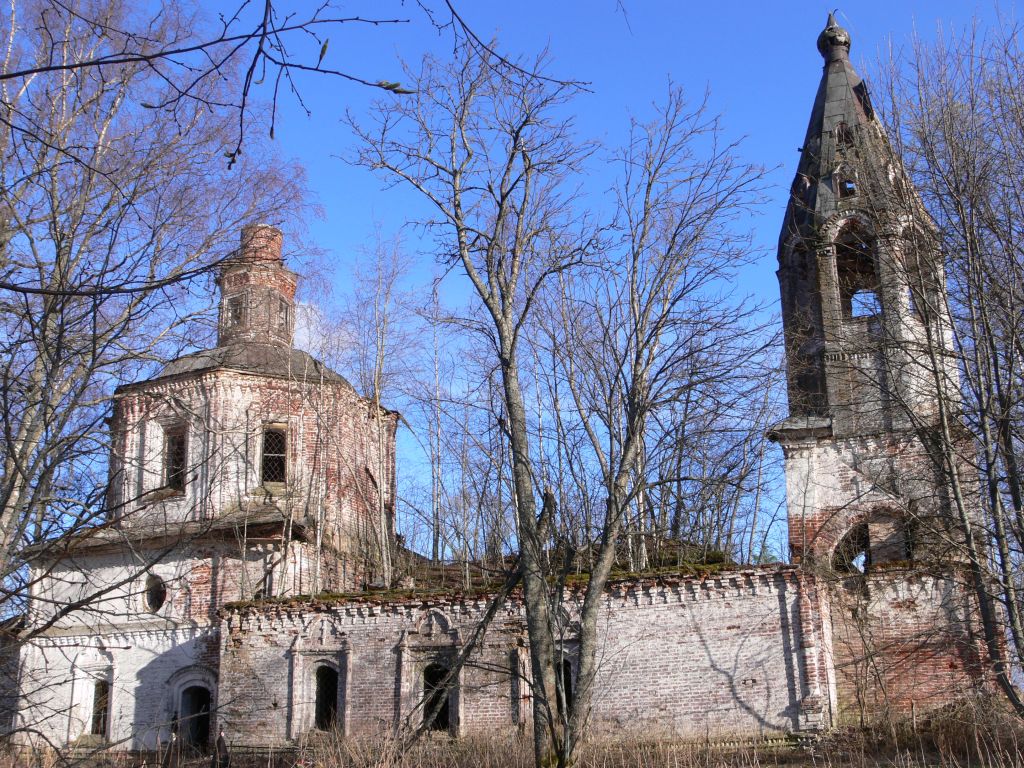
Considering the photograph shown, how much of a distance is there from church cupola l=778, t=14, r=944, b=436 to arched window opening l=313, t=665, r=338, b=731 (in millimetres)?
9990

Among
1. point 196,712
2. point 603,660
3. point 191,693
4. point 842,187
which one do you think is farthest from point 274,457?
point 842,187

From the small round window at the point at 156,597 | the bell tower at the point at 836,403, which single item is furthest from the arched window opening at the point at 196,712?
the bell tower at the point at 836,403

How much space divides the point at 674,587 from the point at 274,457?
11.8m

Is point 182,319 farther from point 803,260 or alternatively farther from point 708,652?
point 803,260

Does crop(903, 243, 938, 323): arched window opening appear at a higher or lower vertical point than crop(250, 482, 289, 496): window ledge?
higher

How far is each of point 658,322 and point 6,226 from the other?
23.3 ft

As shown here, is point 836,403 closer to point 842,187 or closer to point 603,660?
point 842,187

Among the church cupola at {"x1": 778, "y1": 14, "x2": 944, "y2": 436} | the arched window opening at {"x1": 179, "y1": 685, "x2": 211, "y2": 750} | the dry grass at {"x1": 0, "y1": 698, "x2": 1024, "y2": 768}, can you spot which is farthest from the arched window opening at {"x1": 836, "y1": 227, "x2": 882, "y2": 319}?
the arched window opening at {"x1": 179, "y1": 685, "x2": 211, "y2": 750}

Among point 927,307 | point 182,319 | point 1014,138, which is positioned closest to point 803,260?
point 927,307

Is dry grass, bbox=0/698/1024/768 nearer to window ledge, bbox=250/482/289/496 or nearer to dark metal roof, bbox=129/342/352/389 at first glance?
window ledge, bbox=250/482/289/496

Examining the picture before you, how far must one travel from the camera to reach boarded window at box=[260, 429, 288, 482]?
2450cm

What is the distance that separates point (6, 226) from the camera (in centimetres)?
847

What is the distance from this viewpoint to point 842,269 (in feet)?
63.6

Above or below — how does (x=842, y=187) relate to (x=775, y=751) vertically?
above
